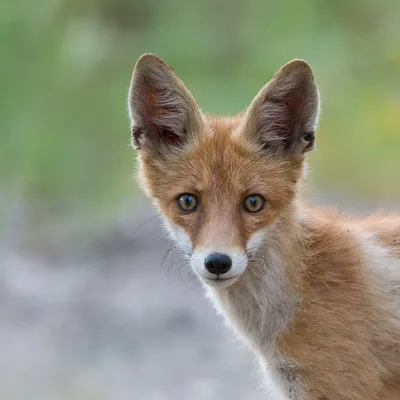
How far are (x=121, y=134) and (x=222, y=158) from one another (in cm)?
389

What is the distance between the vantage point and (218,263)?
3.20m

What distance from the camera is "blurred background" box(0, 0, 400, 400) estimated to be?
19.8ft

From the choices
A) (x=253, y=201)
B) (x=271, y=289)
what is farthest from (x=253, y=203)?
(x=271, y=289)

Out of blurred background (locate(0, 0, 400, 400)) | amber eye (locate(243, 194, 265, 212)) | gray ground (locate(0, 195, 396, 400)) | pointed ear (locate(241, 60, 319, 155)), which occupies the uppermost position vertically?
pointed ear (locate(241, 60, 319, 155))

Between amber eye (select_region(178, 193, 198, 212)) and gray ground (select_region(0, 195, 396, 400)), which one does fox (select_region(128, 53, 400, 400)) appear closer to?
amber eye (select_region(178, 193, 198, 212))

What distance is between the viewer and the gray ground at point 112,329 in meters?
5.29

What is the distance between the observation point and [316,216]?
387 centimetres

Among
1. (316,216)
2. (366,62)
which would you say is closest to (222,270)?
(316,216)

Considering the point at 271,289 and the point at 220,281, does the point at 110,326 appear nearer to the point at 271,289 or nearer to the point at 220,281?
the point at 271,289

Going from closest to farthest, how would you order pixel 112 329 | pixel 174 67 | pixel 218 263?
pixel 218 263 → pixel 112 329 → pixel 174 67

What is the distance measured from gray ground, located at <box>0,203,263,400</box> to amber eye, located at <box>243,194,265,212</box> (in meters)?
1.82

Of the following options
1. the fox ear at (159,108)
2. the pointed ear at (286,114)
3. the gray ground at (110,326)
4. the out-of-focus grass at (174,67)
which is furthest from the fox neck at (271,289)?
the out-of-focus grass at (174,67)

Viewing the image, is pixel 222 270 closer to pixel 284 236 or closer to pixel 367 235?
pixel 284 236

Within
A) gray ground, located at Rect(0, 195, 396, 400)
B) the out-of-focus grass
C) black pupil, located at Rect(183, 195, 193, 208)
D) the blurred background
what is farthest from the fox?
the out-of-focus grass
